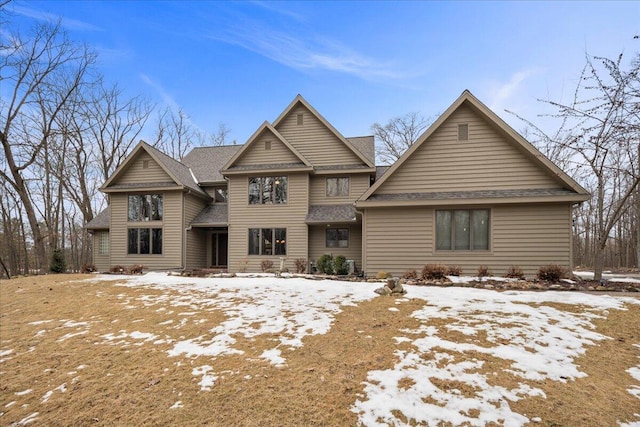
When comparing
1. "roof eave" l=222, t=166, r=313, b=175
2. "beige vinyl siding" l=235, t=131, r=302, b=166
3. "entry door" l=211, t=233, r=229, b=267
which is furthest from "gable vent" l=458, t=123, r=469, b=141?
"entry door" l=211, t=233, r=229, b=267

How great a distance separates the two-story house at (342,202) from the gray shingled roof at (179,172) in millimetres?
138

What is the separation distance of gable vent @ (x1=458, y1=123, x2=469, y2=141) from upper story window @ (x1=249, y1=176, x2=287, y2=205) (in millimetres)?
8963

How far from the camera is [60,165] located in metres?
25.6

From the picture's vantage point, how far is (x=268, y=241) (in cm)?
1642

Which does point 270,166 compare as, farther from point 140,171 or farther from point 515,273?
point 515,273

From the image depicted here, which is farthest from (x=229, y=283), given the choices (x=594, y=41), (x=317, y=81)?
(x=317, y=81)

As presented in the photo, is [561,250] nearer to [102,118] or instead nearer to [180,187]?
[180,187]

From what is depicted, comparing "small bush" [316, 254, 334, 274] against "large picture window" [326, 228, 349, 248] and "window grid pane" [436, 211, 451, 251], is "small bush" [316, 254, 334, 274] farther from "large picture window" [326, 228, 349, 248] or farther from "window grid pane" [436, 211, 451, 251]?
"window grid pane" [436, 211, 451, 251]

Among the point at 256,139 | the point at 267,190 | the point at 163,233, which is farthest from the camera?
the point at 163,233

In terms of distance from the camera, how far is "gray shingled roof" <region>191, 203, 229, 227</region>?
17.3 m

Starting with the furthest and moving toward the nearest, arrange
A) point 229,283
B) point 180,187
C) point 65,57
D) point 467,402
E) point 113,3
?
point 65,57 < point 180,187 < point 113,3 < point 229,283 < point 467,402

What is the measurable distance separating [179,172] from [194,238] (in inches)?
161

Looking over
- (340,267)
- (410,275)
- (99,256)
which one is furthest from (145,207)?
(410,275)

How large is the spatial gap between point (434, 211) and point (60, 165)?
3042 cm
